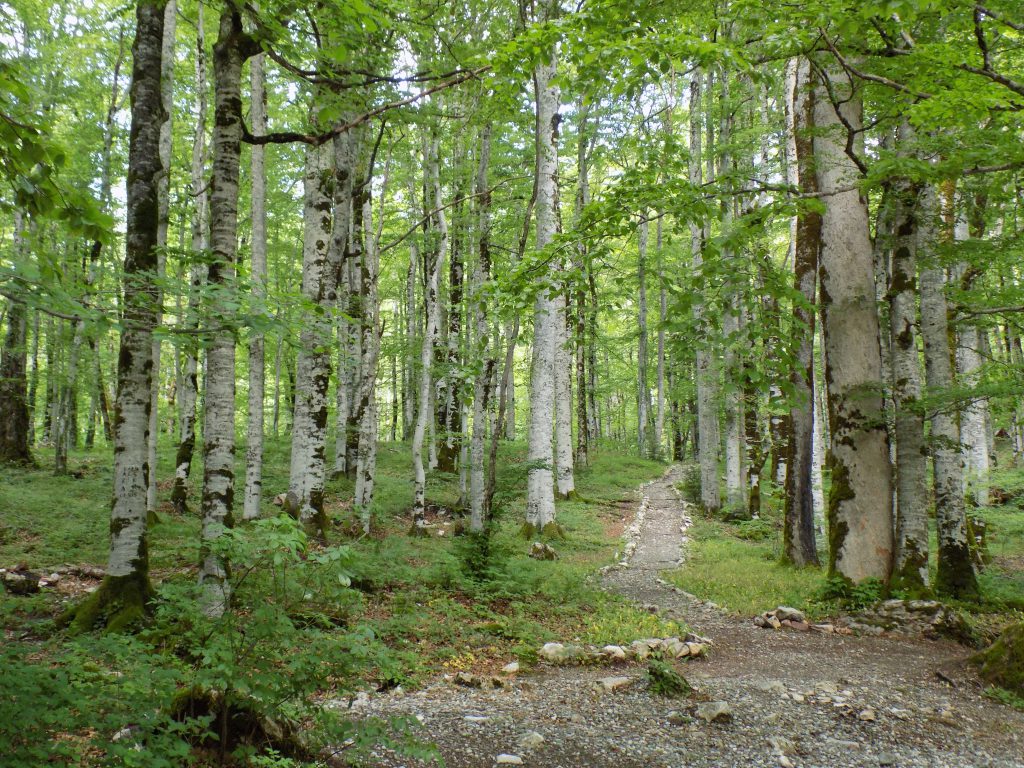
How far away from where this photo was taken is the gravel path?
4.14 metres

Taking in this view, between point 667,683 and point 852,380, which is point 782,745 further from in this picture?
point 852,380

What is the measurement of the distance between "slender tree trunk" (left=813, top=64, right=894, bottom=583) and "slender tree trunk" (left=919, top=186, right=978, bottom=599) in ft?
2.53

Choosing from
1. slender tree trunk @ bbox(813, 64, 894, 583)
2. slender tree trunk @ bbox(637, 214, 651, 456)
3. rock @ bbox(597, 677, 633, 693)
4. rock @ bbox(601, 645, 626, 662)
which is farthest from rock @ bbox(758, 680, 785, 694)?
slender tree trunk @ bbox(637, 214, 651, 456)

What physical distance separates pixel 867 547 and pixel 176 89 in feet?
65.6

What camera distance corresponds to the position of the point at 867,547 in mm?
8242

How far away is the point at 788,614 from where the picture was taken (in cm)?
783

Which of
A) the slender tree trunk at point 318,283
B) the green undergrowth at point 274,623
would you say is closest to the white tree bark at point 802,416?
the green undergrowth at point 274,623

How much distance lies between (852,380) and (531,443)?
6.13 metres

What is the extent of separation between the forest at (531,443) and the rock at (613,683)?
0.44ft

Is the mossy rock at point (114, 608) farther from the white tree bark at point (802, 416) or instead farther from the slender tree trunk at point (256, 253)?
the white tree bark at point (802, 416)

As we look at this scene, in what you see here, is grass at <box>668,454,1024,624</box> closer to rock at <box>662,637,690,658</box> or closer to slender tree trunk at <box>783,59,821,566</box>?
slender tree trunk at <box>783,59,821,566</box>

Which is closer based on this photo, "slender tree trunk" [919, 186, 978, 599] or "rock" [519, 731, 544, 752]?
"rock" [519, 731, 544, 752]

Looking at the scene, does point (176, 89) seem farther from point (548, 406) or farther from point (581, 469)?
point (581, 469)

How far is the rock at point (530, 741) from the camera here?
4137 mm
